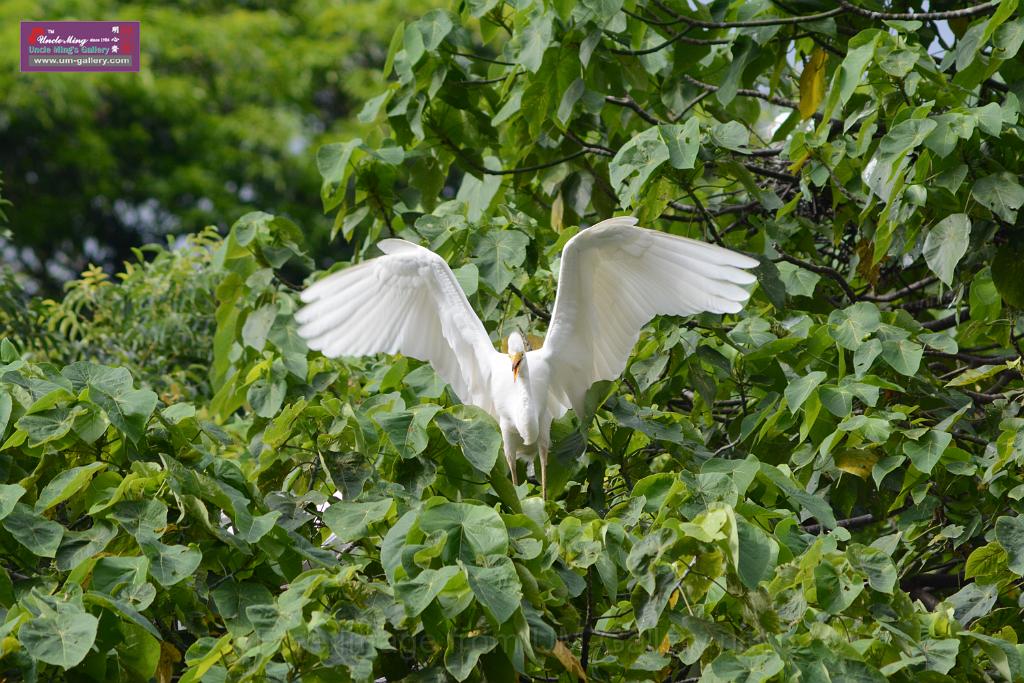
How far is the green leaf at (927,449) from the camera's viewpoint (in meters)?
3.31

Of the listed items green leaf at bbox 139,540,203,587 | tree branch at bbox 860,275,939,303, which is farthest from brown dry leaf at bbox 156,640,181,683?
tree branch at bbox 860,275,939,303

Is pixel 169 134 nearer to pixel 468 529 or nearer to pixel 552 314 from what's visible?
pixel 552 314

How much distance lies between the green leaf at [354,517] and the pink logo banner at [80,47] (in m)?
4.26

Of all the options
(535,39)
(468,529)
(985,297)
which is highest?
(535,39)

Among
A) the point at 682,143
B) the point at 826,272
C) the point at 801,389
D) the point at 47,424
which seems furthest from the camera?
the point at 826,272

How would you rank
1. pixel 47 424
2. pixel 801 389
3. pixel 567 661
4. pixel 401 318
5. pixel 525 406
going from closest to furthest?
pixel 567 661
pixel 47 424
pixel 801 389
pixel 525 406
pixel 401 318

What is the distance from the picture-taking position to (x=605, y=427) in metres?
3.67

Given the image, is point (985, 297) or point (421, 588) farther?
point (985, 297)

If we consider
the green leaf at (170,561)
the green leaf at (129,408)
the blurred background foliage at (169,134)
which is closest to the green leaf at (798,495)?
the green leaf at (170,561)

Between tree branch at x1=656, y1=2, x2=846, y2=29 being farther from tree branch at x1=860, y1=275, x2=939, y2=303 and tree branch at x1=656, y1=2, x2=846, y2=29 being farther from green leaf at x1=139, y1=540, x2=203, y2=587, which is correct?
green leaf at x1=139, y1=540, x2=203, y2=587

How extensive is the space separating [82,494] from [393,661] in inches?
33.0

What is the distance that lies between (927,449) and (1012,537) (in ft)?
1.06

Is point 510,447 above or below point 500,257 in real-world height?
below

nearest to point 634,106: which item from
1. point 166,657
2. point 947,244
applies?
point 947,244
